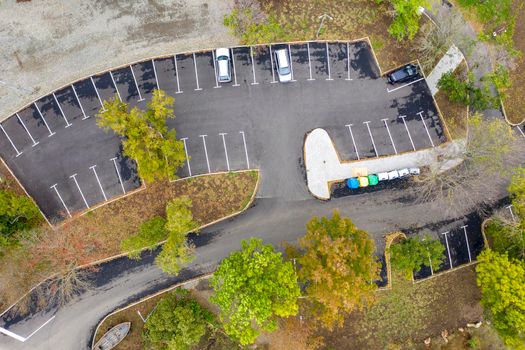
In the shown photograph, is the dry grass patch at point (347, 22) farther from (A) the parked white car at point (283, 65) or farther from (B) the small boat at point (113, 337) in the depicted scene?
(B) the small boat at point (113, 337)

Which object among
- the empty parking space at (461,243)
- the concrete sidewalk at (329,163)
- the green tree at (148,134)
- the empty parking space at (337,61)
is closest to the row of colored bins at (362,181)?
the concrete sidewalk at (329,163)

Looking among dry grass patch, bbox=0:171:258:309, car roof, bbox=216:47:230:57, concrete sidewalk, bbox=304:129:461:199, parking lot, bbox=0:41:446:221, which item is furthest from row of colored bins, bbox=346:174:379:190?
car roof, bbox=216:47:230:57

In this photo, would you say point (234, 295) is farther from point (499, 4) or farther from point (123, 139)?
point (499, 4)

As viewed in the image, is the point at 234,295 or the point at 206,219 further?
the point at 206,219

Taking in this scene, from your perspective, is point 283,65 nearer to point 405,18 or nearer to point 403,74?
point 403,74

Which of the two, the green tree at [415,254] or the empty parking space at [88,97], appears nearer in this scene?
the green tree at [415,254]

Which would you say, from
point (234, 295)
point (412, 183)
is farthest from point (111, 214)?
point (412, 183)
